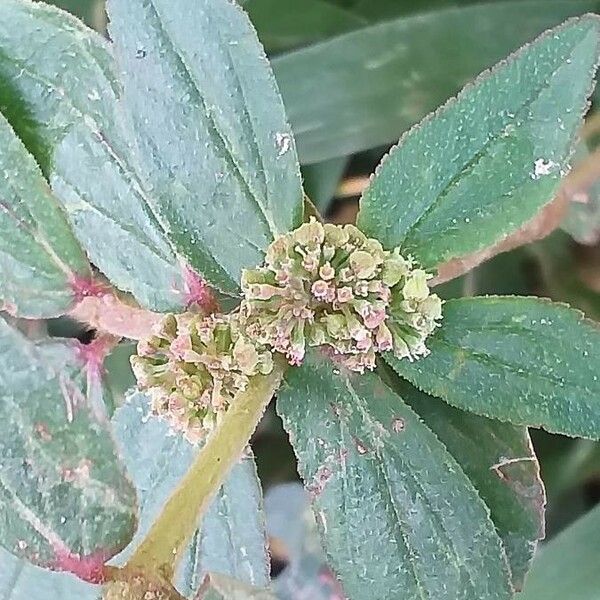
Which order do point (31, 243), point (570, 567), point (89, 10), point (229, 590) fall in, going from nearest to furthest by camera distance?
point (229, 590) < point (31, 243) < point (570, 567) < point (89, 10)

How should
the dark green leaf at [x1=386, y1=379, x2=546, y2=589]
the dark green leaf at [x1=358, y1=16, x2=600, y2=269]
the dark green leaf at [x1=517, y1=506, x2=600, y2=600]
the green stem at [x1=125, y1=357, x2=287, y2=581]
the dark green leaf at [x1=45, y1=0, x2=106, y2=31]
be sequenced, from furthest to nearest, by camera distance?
the dark green leaf at [x1=45, y1=0, x2=106, y2=31]
the dark green leaf at [x1=517, y1=506, x2=600, y2=600]
the dark green leaf at [x1=386, y1=379, x2=546, y2=589]
the dark green leaf at [x1=358, y1=16, x2=600, y2=269]
the green stem at [x1=125, y1=357, x2=287, y2=581]

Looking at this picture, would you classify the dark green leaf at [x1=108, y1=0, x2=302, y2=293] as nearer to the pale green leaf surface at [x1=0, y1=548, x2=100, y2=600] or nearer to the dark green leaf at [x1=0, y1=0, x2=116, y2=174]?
the dark green leaf at [x1=0, y1=0, x2=116, y2=174]

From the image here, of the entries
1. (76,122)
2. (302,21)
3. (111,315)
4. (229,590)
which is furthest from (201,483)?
(302,21)

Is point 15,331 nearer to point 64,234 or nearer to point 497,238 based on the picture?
point 64,234

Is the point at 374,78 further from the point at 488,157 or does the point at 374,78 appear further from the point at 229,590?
the point at 229,590

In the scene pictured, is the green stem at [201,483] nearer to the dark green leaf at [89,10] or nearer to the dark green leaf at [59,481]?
the dark green leaf at [59,481]

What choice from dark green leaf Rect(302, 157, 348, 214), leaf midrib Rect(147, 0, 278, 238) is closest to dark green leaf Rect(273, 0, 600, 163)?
dark green leaf Rect(302, 157, 348, 214)
